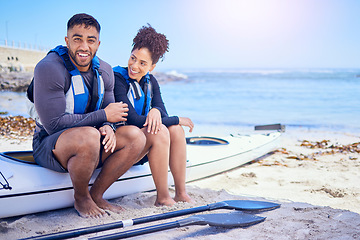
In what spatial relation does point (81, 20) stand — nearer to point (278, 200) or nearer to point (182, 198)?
point (182, 198)

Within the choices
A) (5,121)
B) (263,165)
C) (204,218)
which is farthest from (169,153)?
(5,121)

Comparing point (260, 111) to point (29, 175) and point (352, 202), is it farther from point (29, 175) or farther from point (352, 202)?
point (29, 175)

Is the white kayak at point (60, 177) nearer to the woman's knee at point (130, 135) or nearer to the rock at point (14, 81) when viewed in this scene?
the woman's knee at point (130, 135)

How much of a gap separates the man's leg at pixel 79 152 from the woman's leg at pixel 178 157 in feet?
2.13

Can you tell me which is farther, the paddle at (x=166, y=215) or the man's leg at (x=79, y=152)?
the man's leg at (x=79, y=152)

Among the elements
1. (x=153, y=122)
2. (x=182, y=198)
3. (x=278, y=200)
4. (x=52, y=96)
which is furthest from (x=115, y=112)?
(x=278, y=200)

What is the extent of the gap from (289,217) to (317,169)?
1747 mm

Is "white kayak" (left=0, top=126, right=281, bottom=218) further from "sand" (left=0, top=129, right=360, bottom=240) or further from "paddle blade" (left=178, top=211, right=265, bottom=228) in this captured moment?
"paddle blade" (left=178, top=211, right=265, bottom=228)

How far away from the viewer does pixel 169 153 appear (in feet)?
8.87

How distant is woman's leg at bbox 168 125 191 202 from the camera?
266 centimetres

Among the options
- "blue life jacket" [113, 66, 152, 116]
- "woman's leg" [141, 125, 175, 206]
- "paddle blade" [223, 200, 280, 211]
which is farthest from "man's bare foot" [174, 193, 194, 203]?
"blue life jacket" [113, 66, 152, 116]

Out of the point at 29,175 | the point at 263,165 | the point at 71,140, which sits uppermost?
the point at 71,140

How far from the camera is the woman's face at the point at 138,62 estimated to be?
2.67 meters

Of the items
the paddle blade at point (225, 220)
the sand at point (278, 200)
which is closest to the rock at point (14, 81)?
the sand at point (278, 200)
